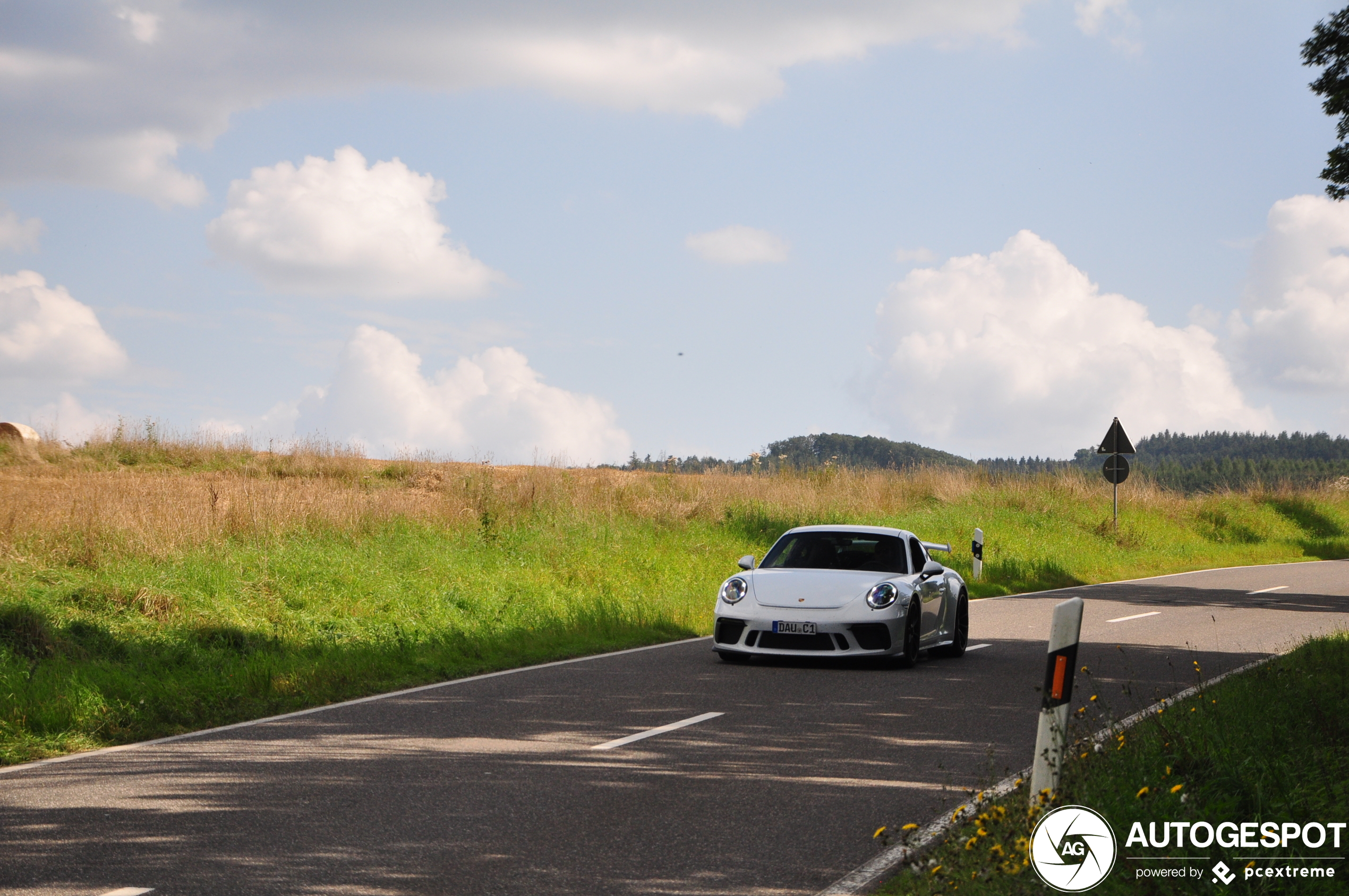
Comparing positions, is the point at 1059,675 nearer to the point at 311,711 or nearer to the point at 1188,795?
the point at 1188,795

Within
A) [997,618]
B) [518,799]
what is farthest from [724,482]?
[518,799]

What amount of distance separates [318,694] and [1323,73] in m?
15.2

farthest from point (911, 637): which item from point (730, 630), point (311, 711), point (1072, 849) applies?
point (1072, 849)

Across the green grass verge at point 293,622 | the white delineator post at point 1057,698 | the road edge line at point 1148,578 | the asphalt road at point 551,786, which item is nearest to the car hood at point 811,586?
the asphalt road at point 551,786

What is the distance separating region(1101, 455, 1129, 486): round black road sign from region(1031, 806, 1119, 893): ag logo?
28.1m

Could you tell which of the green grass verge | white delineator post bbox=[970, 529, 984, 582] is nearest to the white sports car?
the green grass verge

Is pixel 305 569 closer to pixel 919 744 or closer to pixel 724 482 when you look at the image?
pixel 919 744

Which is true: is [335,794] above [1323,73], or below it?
below

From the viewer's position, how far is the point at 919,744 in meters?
7.86

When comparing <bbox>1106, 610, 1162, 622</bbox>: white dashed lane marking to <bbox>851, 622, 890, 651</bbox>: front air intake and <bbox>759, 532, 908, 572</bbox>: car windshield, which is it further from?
<bbox>851, 622, 890, 651</bbox>: front air intake

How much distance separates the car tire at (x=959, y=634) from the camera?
510 inches

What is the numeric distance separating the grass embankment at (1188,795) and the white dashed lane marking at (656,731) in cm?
277

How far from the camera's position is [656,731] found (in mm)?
8266

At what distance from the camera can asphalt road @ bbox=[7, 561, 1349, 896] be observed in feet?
16.5
